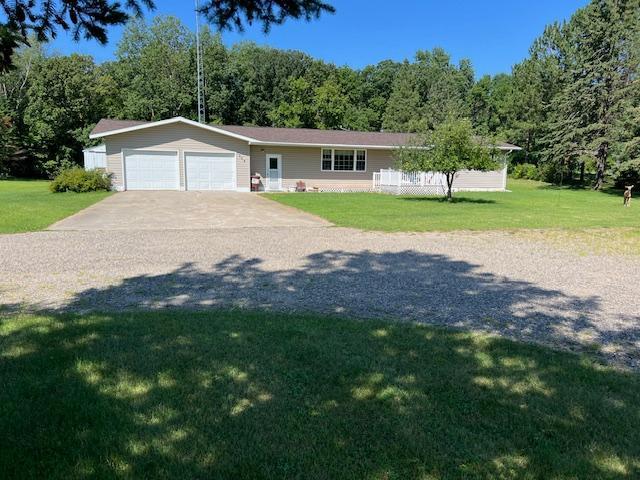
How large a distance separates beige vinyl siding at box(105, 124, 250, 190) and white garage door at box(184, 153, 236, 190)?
265 mm

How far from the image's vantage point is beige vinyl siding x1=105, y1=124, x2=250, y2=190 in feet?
75.7

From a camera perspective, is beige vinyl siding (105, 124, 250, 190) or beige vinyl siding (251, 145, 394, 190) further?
beige vinyl siding (251, 145, 394, 190)

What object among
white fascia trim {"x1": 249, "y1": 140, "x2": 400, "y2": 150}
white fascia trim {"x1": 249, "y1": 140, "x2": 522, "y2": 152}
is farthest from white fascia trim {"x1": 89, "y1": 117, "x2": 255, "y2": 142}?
white fascia trim {"x1": 249, "y1": 140, "x2": 400, "y2": 150}

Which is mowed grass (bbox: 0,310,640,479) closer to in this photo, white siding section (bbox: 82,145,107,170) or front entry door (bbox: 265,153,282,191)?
front entry door (bbox: 265,153,282,191)

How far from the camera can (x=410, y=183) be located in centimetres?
2461

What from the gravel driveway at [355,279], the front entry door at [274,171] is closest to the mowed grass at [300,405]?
the gravel driveway at [355,279]

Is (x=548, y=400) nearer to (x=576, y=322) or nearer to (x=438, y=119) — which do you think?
(x=576, y=322)

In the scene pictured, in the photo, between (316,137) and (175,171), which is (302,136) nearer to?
(316,137)

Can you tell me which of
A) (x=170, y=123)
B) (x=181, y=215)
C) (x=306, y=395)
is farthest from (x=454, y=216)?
(x=170, y=123)

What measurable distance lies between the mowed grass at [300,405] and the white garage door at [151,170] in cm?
2052

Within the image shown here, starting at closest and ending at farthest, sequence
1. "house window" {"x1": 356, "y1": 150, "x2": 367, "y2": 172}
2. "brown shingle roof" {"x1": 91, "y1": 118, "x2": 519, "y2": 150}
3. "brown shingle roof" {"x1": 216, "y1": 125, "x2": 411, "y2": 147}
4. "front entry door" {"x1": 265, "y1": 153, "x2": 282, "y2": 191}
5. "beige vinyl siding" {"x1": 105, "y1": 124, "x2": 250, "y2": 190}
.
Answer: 1. "beige vinyl siding" {"x1": 105, "y1": 124, "x2": 250, "y2": 190}
2. "brown shingle roof" {"x1": 91, "y1": 118, "x2": 519, "y2": 150}
3. "brown shingle roof" {"x1": 216, "y1": 125, "x2": 411, "y2": 147}
4. "front entry door" {"x1": 265, "y1": 153, "x2": 282, "y2": 191}
5. "house window" {"x1": 356, "y1": 150, "x2": 367, "y2": 172}

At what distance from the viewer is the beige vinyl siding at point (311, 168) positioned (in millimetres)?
25781

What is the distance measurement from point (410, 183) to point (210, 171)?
10.5 metres

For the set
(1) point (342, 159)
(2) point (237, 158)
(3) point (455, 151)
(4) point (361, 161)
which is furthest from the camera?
(4) point (361, 161)
